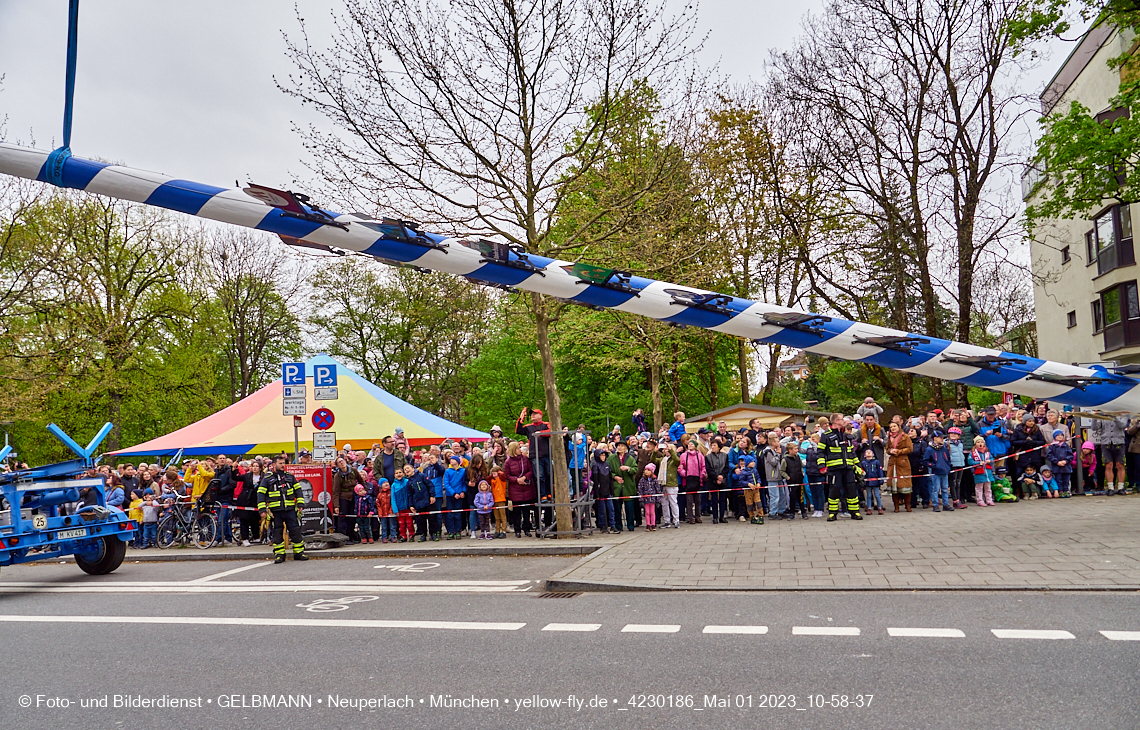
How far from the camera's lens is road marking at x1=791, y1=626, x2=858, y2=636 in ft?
21.0

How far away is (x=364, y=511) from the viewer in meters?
15.6

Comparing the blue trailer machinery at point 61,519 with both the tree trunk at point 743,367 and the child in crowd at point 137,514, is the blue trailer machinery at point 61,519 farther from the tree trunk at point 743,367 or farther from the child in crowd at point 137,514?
the tree trunk at point 743,367

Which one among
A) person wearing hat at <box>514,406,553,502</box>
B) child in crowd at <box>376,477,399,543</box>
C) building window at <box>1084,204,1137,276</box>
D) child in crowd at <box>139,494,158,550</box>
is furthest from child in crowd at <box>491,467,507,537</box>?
building window at <box>1084,204,1137,276</box>

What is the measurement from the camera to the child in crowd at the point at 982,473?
48.8 ft

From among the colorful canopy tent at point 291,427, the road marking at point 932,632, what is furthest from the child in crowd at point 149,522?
the road marking at point 932,632

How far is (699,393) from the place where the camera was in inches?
1581

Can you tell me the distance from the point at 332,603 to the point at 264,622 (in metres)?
1.06

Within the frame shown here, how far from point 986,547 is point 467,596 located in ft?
21.2

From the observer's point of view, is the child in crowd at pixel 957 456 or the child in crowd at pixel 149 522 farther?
the child in crowd at pixel 149 522

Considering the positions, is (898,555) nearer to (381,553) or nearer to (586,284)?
(586,284)

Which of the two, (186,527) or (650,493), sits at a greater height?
(650,493)

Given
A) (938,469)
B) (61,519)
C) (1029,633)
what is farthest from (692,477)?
(61,519)

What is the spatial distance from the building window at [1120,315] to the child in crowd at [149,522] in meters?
34.2

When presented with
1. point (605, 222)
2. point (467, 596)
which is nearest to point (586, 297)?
point (467, 596)
